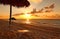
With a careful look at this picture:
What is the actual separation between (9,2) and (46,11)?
53.7 metres

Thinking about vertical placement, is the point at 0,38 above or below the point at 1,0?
below

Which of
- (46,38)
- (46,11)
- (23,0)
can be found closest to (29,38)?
(46,38)

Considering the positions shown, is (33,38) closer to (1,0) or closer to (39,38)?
(39,38)

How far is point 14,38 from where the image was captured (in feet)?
32.3

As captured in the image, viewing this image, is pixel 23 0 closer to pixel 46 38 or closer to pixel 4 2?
pixel 4 2

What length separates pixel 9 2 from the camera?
13.2 metres

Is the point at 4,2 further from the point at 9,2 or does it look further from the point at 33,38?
the point at 33,38

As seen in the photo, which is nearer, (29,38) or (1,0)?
(29,38)

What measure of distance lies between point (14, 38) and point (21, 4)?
3940 mm

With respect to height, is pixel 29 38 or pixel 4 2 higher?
pixel 4 2

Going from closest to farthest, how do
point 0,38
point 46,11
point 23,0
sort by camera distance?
point 0,38, point 23,0, point 46,11

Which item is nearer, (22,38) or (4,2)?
(22,38)

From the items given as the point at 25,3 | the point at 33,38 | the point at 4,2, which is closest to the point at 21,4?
the point at 25,3

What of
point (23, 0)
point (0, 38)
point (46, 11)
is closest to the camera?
point (0, 38)
